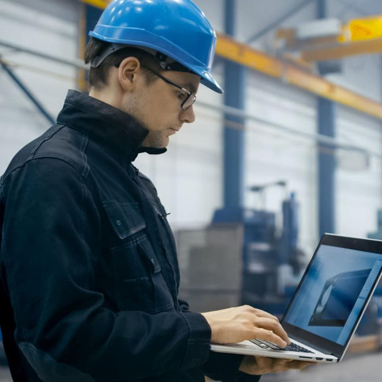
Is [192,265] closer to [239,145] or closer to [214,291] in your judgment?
[214,291]

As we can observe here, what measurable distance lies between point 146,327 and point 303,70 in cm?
738

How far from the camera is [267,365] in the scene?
4.08ft

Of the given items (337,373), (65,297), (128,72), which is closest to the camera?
(65,297)

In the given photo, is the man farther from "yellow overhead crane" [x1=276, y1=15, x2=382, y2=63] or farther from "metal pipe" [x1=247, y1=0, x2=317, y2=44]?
"metal pipe" [x1=247, y1=0, x2=317, y2=44]

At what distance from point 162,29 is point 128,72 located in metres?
0.11

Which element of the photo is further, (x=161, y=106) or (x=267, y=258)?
(x=267, y=258)

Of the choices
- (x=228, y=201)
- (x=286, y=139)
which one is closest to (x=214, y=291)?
(x=228, y=201)

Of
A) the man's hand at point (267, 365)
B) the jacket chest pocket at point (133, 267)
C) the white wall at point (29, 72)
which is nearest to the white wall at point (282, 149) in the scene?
the white wall at point (29, 72)

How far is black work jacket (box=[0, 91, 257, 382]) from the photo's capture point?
882 mm

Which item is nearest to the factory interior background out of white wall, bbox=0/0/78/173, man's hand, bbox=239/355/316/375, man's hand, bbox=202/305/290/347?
white wall, bbox=0/0/78/173

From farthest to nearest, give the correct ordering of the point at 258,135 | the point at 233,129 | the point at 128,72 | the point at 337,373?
the point at 258,135 → the point at 233,129 → the point at 337,373 → the point at 128,72

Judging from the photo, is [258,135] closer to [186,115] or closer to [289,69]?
[289,69]

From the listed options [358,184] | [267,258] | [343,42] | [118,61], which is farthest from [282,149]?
[118,61]

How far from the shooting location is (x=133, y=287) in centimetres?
100
